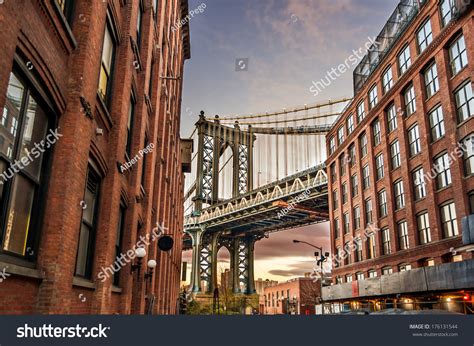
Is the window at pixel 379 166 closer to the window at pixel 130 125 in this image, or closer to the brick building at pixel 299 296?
the window at pixel 130 125

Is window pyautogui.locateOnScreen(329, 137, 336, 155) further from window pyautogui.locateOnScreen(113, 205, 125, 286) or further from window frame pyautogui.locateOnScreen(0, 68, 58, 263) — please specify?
window frame pyautogui.locateOnScreen(0, 68, 58, 263)

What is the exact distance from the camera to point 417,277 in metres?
23.7

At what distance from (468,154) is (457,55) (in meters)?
6.55

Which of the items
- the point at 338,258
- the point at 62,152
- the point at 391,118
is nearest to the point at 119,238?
the point at 62,152

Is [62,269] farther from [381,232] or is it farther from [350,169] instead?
[350,169]

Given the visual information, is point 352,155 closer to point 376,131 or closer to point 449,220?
point 376,131

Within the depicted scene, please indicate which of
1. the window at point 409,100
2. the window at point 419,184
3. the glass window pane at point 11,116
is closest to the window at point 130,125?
the glass window pane at point 11,116

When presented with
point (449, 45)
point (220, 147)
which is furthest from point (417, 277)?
point (220, 147)

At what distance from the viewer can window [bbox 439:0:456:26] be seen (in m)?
26.7

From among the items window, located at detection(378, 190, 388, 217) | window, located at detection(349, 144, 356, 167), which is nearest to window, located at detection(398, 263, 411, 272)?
window, located at detection(378, 190, 388, 217)

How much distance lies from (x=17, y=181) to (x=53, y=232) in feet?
3.77

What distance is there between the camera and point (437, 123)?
27.7m

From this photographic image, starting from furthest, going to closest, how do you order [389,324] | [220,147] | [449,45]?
[220,147], [449,45], [389,324]

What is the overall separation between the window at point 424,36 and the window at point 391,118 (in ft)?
17.7
